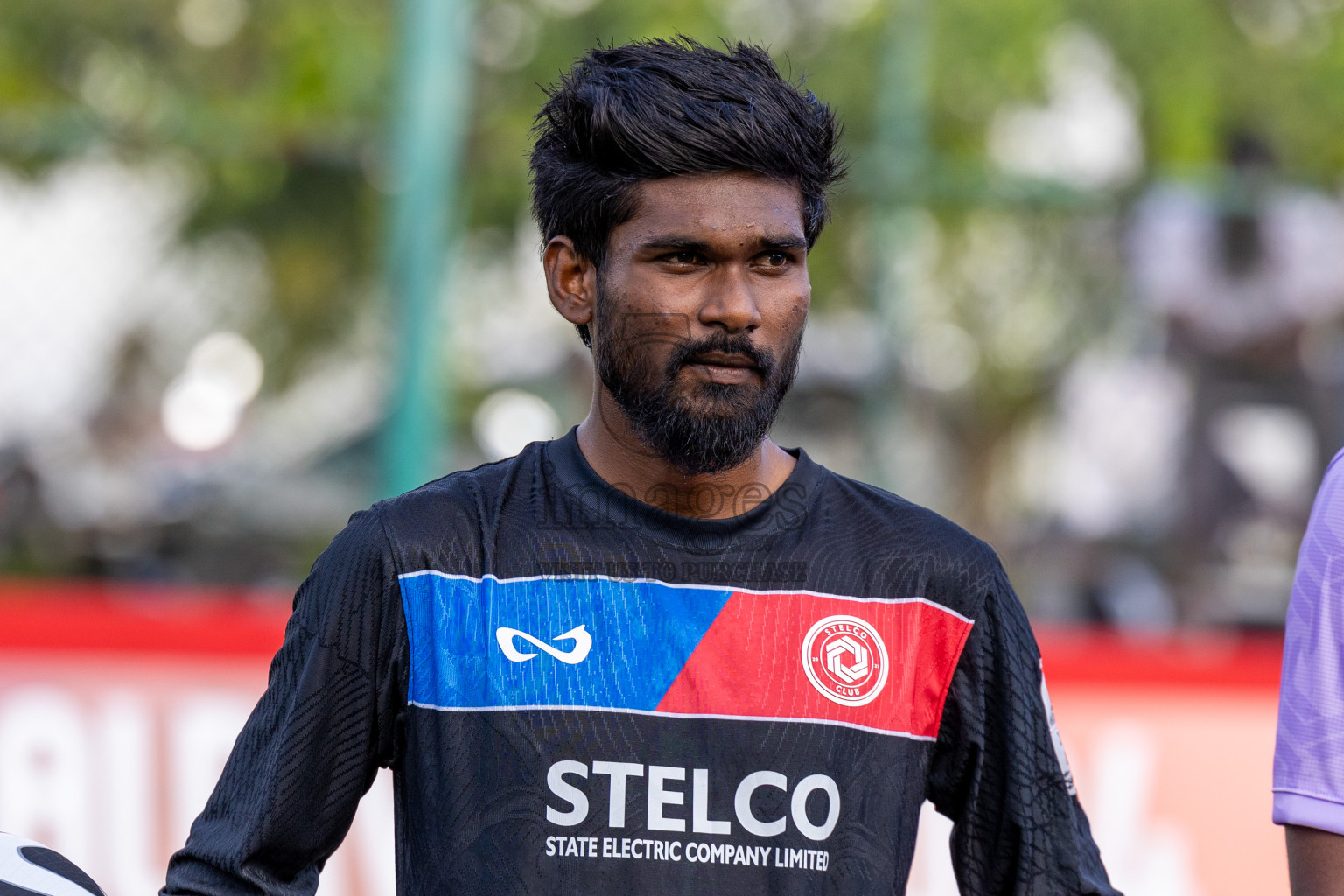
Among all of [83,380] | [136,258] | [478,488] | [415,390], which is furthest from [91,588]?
[478,488]

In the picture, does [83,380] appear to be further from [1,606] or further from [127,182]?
[1,606]

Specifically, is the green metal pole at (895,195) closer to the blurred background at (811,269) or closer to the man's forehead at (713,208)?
the blurred background at (811,269)

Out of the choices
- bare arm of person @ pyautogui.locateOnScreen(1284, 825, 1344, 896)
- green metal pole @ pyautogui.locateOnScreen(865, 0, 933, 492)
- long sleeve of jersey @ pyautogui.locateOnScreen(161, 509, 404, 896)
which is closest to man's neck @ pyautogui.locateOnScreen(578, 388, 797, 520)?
long sleeve of jersey @ pyautogui.locateOnScreen(161, 509, 404, 896)

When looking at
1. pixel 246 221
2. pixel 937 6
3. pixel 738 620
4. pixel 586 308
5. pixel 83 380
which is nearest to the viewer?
pixel 738 620

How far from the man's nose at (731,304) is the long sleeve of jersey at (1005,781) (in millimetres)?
513

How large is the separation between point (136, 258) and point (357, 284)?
3.52ft

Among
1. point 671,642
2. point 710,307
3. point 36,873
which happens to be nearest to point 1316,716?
point 671,642

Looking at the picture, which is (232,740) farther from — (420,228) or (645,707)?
(645,707)

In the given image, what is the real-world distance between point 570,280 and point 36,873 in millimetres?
1106

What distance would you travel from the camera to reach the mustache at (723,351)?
6.93 ft

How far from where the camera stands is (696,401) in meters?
2.13

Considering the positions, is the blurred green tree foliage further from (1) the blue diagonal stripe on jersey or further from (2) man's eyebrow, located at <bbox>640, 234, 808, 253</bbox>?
(1) the blue diagonal stripe on jersey

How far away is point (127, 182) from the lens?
21.4ft

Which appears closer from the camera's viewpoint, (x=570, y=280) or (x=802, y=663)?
(x=802, y=663)
